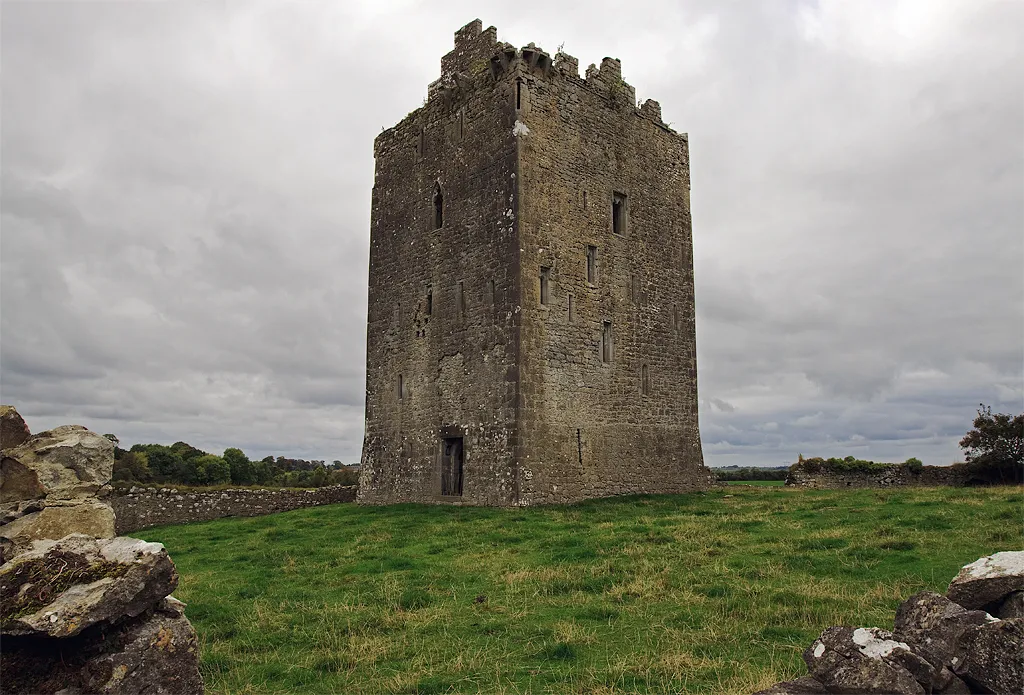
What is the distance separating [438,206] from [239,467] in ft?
86.3

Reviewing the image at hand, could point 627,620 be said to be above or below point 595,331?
below

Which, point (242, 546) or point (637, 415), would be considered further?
point (637, 415)

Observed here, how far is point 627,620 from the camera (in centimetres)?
877

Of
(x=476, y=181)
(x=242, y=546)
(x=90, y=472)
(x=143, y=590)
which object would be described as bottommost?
(x=242, y=546)

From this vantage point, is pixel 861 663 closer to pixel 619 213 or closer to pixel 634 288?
pixel 634 288

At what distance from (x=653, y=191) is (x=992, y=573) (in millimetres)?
22106

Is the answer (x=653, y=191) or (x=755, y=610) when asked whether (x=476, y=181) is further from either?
(x=755, y=610)

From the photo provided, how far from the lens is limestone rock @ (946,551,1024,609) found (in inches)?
224

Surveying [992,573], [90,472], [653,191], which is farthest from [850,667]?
[653,191]

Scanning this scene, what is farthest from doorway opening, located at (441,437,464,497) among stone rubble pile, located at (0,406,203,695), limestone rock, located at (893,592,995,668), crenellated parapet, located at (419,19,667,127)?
limestone rock, located at (893,592,995,668)

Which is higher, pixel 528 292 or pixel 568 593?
pixel 528 292

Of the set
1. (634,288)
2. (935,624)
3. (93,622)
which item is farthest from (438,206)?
(935,624)

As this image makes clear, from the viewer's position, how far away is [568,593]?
1026cm

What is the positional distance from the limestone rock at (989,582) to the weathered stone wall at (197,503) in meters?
23.3
